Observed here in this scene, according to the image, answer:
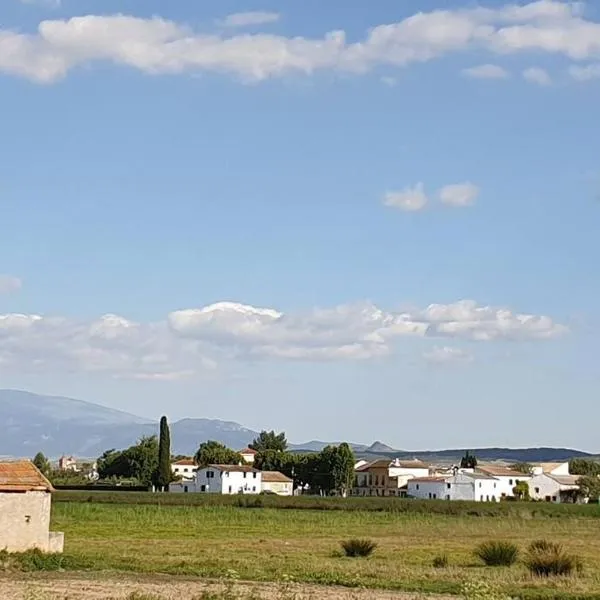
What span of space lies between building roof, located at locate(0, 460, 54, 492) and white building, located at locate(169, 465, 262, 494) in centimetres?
11107

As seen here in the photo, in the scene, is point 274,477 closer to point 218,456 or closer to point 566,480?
point 218,456

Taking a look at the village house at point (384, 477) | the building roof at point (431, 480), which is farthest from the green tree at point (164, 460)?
the village house at point (384, 477)

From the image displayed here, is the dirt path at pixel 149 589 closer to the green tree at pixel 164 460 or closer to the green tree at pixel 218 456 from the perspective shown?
the green tree at pixel 164 460

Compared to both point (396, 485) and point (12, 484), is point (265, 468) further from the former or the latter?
point (12, 484)

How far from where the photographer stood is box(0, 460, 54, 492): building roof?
39562mm

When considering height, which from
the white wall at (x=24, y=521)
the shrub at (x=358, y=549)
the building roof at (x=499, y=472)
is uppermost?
the building roof at (x=499, y=472)

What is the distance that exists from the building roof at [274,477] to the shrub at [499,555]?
118729mm

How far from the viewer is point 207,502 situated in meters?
102

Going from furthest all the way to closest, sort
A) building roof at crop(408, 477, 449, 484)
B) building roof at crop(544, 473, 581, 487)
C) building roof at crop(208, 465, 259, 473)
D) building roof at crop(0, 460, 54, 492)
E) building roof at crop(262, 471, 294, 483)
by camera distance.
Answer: building roof at crop(544, 473, 581, 487) < building roof at crop(408, 477, 449, 484) < building roof at crop(262, 471, 294, 483) < building roof at crop(208, 465, 259, 473) < building roof at crop(0, 460, 54, 492)

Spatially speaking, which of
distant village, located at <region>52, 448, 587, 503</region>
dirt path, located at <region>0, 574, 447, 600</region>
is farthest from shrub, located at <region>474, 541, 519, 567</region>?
distant village, located at <region>52, 448, 587, 503</region>

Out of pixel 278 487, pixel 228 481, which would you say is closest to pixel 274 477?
pixel 278 487

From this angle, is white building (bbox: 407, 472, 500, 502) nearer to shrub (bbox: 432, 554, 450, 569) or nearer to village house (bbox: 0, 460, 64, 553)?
shrub (bbox: 432, 554, 450, 569)

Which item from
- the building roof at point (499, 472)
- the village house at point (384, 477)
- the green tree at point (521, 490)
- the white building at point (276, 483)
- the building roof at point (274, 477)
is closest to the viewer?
the white building at point (276, 483)

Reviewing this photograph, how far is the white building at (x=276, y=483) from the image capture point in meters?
157
